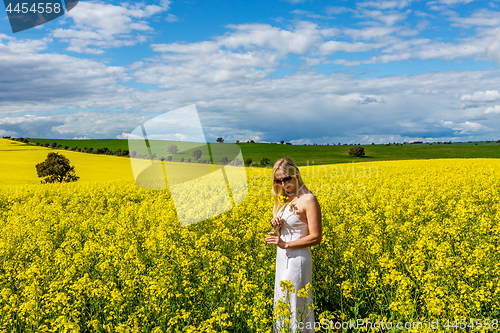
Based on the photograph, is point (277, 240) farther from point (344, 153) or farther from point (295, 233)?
point (344, 153)

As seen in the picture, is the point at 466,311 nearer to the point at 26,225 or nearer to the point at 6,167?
the point at 26,225

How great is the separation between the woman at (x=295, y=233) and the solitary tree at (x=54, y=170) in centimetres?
3013

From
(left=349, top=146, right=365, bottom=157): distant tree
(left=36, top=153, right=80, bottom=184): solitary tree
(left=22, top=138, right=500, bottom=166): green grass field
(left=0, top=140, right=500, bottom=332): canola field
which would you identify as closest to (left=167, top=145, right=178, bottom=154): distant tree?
(left=0, top=140, right=500, bottom=332): canola field

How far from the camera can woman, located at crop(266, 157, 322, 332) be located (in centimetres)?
316

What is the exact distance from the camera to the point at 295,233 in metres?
3.29

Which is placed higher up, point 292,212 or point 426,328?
point 292,212

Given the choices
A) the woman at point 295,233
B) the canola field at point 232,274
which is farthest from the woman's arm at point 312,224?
the canola field at point 232,274

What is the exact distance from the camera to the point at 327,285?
416 cm

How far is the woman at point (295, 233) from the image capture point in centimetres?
316

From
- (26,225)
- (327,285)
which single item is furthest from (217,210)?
(26,225)

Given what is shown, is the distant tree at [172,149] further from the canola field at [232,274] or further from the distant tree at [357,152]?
the distant tree at [357,152]

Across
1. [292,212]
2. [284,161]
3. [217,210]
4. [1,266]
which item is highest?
[284,161]

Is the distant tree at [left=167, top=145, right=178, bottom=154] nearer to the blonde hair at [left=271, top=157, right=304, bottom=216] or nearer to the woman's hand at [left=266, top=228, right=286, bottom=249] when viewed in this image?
the blonde hair at [left=271, top=157, right=304, bottom=216]

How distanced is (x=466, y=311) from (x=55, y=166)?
32542 millimetres
